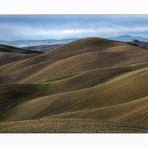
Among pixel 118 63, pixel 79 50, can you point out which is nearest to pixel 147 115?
pixel 118 63

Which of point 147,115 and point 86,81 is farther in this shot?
point 86,81

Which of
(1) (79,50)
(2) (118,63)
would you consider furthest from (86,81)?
(1) (79,50)
